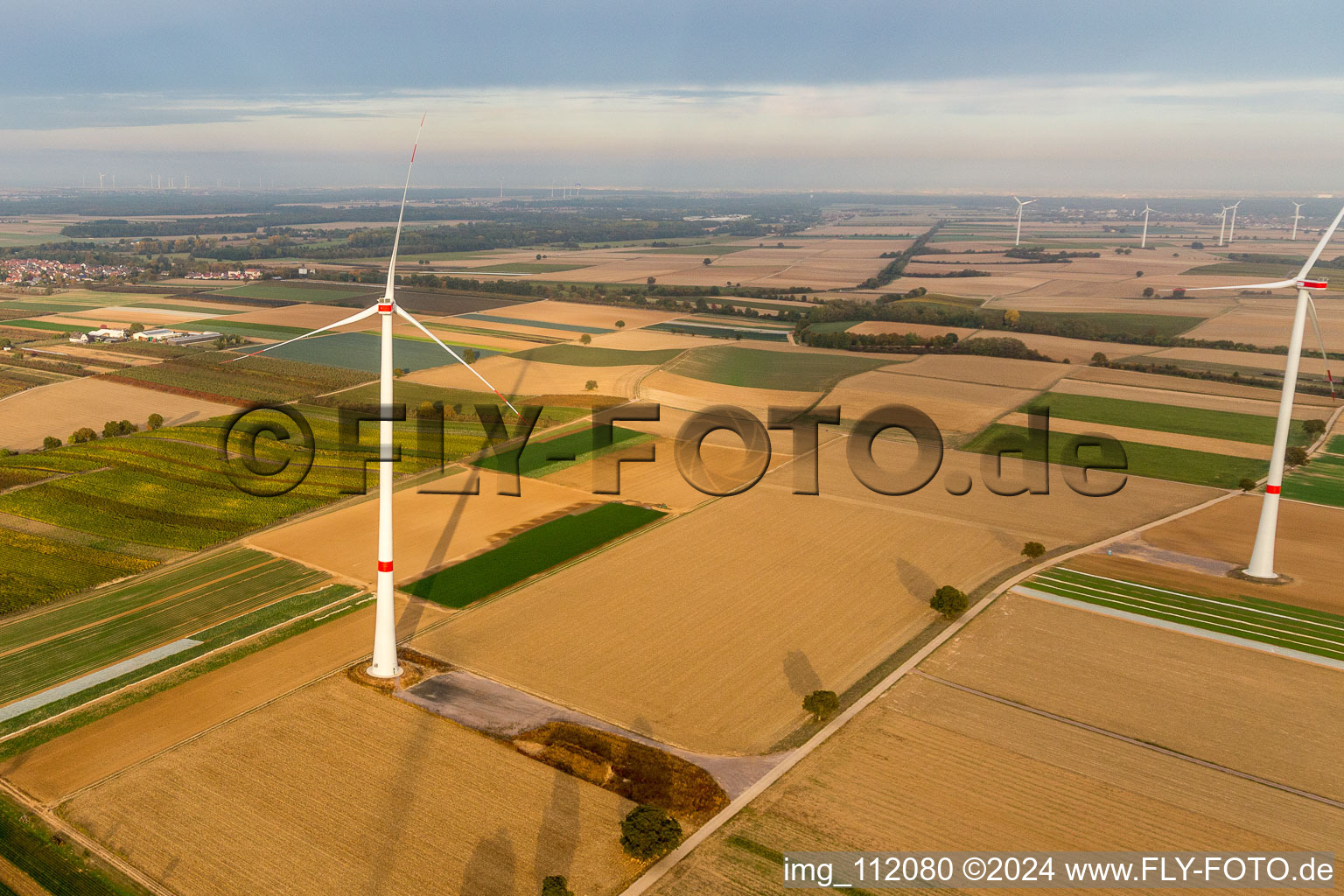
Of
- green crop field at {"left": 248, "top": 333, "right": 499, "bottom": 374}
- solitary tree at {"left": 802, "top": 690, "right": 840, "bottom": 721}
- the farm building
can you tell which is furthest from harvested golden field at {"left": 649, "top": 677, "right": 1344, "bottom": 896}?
the farm building

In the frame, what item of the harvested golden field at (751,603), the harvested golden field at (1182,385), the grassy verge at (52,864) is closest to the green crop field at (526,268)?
the harvested golden field at (1182,385)

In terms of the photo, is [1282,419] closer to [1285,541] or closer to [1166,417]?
[1285,541]

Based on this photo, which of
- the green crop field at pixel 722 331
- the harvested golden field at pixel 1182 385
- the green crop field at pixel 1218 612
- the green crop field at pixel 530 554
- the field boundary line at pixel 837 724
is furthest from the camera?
the green crop field at pixel 722 331

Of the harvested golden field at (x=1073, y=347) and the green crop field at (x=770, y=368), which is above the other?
the harvested golden field at (x=1073, y=347)

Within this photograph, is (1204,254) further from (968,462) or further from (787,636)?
(787,636)

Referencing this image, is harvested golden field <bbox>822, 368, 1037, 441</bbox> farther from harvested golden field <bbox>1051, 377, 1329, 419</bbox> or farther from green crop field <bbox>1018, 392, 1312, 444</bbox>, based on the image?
harvested golden field <bbox>1051, 377, 1329, 419</bbox>

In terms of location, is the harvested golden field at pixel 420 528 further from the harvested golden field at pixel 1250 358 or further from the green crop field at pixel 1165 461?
the harvested golden field at pixel 1250 358

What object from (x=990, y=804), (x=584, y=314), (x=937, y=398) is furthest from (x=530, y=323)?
(x=990, y=804)
